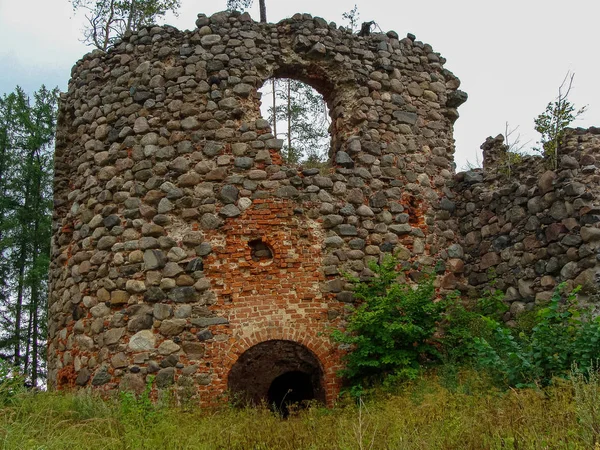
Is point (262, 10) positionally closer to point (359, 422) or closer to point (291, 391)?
point (291, 391)

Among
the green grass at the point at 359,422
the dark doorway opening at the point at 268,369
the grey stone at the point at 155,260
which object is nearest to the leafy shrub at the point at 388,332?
the green grass at the point at 359,422

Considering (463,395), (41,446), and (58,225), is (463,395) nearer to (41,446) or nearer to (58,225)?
(41,446)

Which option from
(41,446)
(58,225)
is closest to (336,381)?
(41,446)

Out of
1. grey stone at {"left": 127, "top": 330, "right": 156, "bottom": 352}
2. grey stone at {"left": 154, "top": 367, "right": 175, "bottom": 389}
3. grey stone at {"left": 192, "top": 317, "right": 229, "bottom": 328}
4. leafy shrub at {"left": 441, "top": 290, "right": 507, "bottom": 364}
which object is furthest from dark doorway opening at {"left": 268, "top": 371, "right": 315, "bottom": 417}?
leafy shrub at {"left": 441, "top": 290, "right": 507, "bottom": 364}

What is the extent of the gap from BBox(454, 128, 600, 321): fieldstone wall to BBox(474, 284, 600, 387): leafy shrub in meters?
1.00

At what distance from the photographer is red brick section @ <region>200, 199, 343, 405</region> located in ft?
27.6

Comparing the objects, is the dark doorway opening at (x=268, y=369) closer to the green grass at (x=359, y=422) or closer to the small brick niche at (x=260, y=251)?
the green grass at (x=359, y=422)

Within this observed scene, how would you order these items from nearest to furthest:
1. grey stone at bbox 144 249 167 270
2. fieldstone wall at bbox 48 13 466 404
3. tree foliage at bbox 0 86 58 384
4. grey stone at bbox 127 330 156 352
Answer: grey stone at bbox 127 330 156 352 < fieldstone wall at bbox 48 13 466 404 < grey stone at bbox 144 249 167 270 < tree foliage at bbox 0 86 58 384

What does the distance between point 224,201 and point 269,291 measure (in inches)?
53.5

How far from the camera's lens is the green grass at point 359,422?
16.4 ft

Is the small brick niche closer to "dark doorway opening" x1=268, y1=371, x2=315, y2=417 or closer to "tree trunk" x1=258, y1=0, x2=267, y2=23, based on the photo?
"dark doorway opening" x1=268, y1=371, x2=315, y2=417

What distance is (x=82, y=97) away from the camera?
1022 cm

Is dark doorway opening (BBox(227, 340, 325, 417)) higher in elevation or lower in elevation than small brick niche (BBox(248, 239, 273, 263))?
lower

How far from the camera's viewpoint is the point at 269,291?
866cm
